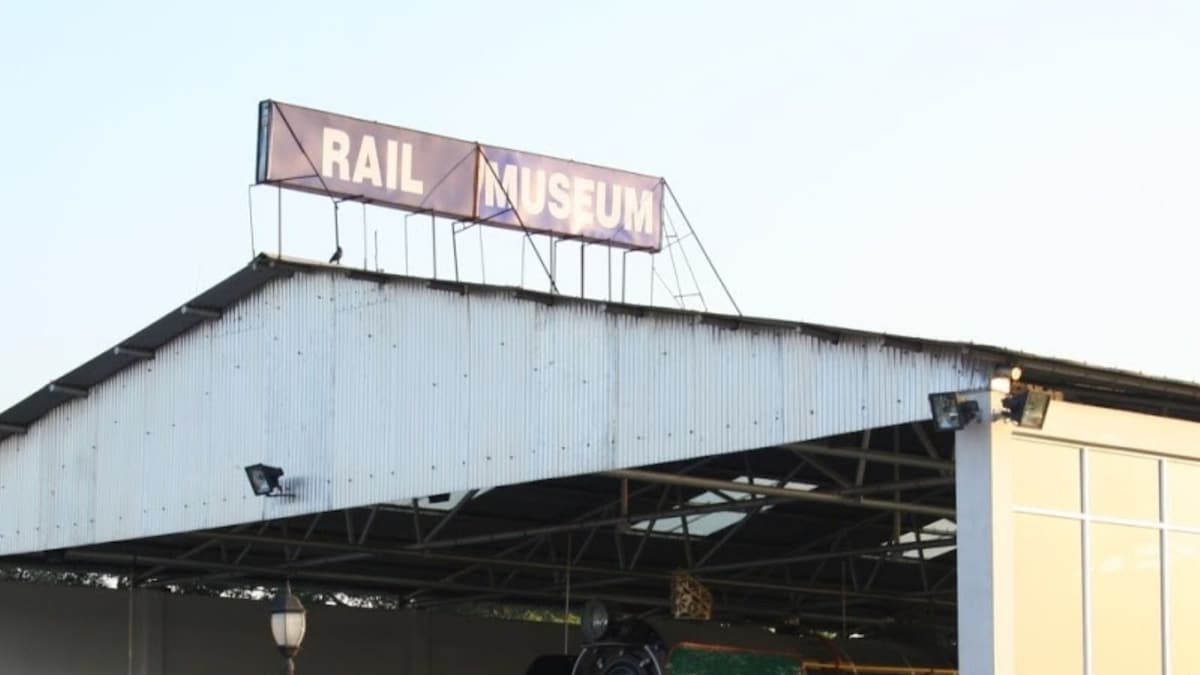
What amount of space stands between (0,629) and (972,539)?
19347 millimetres

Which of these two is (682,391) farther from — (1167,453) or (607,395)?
(1167,453)

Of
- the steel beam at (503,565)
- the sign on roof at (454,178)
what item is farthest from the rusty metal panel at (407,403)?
the sign on roof at (454,178)

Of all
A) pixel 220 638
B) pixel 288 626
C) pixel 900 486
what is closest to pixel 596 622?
pixel 900 486

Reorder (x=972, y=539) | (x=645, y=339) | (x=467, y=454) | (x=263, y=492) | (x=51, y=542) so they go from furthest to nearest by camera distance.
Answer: (x=51, y=542)
(x=263, y=492)
(x=467, y=454)
(x=645, y=339)
(x=972, y=539)

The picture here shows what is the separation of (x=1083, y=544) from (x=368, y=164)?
45.1 feet

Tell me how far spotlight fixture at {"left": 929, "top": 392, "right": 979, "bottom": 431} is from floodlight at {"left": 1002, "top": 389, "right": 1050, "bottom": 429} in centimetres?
27

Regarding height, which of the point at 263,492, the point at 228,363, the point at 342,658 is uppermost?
the point at 228,363

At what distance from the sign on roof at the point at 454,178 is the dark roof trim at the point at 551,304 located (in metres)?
2.20

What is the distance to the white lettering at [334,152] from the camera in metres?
27.8

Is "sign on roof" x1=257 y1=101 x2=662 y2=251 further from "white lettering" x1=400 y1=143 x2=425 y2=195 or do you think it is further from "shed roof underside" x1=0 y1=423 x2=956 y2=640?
"shed roof underside" x1=0 y1=423 x2=956 y2=640

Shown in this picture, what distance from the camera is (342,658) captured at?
35906 millimetres

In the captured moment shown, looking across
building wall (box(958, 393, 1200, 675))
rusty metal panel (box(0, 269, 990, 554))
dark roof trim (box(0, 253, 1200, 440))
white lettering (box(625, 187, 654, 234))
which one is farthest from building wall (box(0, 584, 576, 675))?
building wall (box(958, 393, 1200, 675))

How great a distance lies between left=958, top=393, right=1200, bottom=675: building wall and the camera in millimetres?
16875

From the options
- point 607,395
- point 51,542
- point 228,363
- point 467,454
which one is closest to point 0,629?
point 51,542
